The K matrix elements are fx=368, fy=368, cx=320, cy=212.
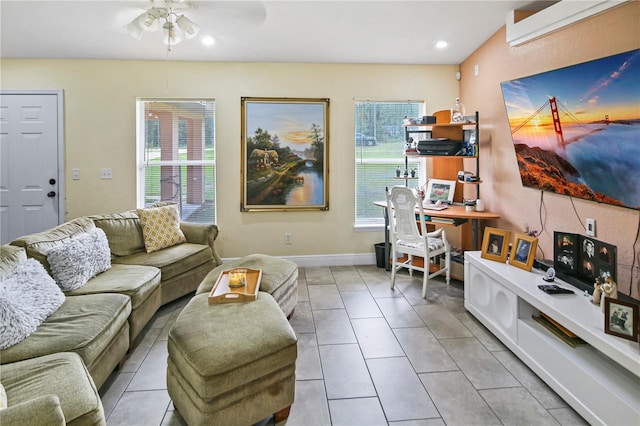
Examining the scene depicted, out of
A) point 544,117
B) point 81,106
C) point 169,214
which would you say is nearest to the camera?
point 544,117

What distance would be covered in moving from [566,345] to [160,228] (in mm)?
3327

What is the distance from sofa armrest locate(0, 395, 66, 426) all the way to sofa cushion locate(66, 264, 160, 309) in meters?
1.37

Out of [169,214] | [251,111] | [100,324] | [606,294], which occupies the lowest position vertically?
[100,324]

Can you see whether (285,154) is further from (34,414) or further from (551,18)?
(34,414)

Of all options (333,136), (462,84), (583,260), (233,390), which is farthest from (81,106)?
(583,260)

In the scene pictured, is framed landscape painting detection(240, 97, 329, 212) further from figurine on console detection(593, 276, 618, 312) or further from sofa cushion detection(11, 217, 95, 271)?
figurine on console detection(593, 276, 618, 312)

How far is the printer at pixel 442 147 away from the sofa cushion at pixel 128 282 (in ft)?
9.44

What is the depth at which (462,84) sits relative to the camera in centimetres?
436

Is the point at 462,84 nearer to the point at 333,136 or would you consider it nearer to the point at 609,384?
the point at 333,136

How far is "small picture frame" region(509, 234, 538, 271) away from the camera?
264 cm

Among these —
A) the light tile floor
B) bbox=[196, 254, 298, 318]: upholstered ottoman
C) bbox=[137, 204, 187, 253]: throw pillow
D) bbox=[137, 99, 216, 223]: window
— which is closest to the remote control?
the light tile floor

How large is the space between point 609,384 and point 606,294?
1.54 feet

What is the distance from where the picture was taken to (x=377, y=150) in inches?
179

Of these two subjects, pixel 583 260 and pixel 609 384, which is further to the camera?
pixel 583 260
